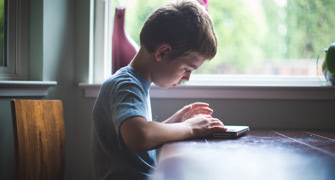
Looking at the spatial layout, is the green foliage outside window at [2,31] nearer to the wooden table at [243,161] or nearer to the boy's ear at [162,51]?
the boy's ear at [162,51]

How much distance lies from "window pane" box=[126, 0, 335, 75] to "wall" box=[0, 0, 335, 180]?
300 millimetres

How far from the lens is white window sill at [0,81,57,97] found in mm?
1254

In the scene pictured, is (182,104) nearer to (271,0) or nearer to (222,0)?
(222,0)

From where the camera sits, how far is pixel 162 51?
99cm

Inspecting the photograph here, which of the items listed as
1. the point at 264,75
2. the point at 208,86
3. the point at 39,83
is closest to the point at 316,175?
the point at 208,86

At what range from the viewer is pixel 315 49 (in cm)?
177

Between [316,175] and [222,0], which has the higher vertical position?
[222,0]

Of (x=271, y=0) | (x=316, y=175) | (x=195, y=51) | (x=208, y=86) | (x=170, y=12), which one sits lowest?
(x=316, y=175)

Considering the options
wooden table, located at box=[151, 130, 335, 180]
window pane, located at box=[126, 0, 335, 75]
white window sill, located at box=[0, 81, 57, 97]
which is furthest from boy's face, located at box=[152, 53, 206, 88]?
window pane, located at box=[126, 0, 335, 75]

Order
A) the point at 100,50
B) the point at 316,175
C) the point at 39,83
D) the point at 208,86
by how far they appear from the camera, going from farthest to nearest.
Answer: the point at 100,50
the point at 208,86
the point at 39,83
the point at 316,175

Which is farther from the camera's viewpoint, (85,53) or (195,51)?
(85,53)

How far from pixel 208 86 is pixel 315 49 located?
0.73 m

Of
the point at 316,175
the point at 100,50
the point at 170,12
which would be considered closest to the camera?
the point at 316,175

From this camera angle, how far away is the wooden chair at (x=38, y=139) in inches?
41.4
